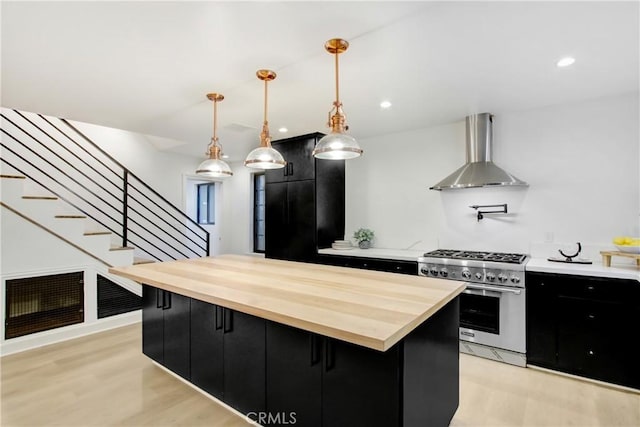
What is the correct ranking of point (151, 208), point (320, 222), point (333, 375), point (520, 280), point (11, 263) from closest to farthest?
point (333, 375), point (520, 280), point (11, 263), point (320, 222), point (151, 208)

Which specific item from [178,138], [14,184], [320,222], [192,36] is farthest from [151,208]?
[192,36]

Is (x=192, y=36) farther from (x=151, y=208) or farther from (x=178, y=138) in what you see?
(x=151, y=208)

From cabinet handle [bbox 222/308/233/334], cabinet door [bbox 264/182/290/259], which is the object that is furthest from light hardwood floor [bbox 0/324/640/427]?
cabinet door [bbox 264/182/290/259]

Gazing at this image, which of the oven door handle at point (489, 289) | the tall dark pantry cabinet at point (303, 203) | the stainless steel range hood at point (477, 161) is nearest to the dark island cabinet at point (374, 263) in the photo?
the tall dark pantry cabinet at point (303, 203)

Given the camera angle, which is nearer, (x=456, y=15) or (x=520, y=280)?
(x=456, y=15)

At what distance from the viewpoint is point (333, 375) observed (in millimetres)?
1547

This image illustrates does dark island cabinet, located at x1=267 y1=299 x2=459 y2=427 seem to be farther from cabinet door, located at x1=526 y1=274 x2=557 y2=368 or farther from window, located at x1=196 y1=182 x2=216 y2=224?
window, located at x1=196 y1=182 x2=216 y2=224

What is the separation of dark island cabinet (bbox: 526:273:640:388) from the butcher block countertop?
1.34 m

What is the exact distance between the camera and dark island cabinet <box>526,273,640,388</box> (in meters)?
2.38

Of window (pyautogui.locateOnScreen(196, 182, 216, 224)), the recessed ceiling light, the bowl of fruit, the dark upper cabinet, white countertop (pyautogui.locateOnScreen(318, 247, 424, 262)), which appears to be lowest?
white countertop (pyautogui.locateOnScreen(318, 247, 424, 262))

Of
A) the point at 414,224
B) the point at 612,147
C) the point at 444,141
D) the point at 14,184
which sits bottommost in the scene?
the point at 414,224

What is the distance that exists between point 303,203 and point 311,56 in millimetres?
2229

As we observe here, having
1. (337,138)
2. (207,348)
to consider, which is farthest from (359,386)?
(337,138)

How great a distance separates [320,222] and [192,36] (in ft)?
8.63
